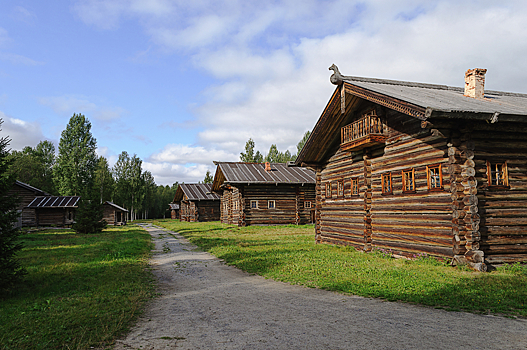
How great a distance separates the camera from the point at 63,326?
5766 millimetres

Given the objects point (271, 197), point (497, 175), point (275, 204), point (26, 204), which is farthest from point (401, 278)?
point (26, 204)

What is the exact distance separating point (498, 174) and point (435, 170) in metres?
1.83

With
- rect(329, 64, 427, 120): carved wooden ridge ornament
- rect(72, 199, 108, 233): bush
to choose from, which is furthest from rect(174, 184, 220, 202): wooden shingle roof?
rect(329, 64, 427, 120): carved wooden ridge ornament

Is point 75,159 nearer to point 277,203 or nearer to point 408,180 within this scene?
point 277,203

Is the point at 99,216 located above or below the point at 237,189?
below

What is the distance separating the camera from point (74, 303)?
7383mm

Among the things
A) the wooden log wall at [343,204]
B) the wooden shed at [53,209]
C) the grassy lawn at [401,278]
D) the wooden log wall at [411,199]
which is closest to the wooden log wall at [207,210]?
the wooden shed at [53,209]

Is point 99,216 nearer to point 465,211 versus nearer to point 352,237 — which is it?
point 352,237

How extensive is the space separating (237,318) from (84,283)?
542 cm

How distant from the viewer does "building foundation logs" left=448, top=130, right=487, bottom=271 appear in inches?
406

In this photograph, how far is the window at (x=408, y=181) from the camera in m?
12.6

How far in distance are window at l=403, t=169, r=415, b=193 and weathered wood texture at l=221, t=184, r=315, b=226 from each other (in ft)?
73.4

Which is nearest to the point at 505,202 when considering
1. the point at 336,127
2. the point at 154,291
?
the point at 336,127

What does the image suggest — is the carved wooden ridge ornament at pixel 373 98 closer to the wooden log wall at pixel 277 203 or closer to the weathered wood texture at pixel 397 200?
the weathered wood texture at pixel 397 200
